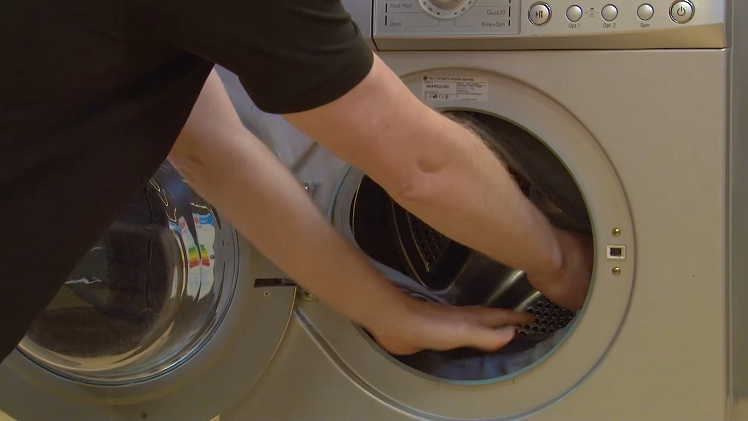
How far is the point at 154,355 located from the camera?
2.84 ft

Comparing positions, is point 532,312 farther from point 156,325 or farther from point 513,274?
point 156,325

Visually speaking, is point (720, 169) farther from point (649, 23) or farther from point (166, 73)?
point (166, 73)

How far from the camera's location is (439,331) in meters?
0.81

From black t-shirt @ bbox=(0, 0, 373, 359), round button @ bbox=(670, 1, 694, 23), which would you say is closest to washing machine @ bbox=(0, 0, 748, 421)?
round button @ bbox=(670, 1, 694, 23)

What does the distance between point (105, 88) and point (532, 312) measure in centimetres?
70

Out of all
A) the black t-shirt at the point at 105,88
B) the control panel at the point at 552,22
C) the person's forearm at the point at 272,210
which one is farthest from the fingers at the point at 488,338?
the black t-shirt at the point at 105,88

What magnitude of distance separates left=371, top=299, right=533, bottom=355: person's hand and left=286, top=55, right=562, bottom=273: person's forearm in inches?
3.6

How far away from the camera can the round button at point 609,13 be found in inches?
27.8

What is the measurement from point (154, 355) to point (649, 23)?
0.72 m

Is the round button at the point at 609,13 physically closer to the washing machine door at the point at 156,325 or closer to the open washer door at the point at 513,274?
the open washer door at the point at 513,274

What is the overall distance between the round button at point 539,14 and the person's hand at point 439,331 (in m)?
0.36

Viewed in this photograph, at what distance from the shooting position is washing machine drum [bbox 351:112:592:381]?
82 centimetres

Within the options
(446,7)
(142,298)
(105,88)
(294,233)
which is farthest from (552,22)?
(142,298)

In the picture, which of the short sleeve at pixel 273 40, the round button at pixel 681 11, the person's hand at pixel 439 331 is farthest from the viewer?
the person's hand at pixel 439 331
